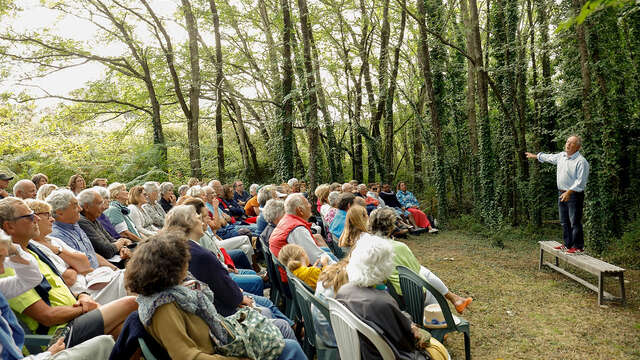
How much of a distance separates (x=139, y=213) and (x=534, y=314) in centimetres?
526

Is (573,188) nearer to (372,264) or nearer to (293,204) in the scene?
(293,204)

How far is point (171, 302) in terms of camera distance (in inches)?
69.6

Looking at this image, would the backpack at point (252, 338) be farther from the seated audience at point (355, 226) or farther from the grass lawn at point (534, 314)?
the grass lawn at point (534, 314)

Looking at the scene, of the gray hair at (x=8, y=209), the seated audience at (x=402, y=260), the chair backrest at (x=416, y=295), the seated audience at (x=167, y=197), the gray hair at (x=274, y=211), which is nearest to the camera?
the gray hair at (x=8, y=209)

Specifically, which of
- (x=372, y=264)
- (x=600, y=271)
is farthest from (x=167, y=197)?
(x=600, y=271)

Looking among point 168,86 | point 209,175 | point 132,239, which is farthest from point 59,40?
point 132,239

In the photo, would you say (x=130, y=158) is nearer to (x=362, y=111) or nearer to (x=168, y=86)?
(x=168, y=86)

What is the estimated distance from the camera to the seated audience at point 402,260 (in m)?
3.08

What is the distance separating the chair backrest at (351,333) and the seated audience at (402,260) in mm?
995

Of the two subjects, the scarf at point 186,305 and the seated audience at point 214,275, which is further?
the seated audience at point 214,275

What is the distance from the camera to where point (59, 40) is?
11.3m

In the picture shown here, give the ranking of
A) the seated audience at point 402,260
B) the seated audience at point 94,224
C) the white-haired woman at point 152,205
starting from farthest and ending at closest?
the white-haired woman at point 152,205 < the seated audience at point 94,224 < the seated audience at point 402,260

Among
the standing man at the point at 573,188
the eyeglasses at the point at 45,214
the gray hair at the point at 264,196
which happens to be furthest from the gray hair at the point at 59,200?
the standing man at the point at 573,188

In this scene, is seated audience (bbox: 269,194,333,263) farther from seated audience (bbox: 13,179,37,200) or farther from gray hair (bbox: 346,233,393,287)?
seated audience (bbox: 13,179,37,200)
